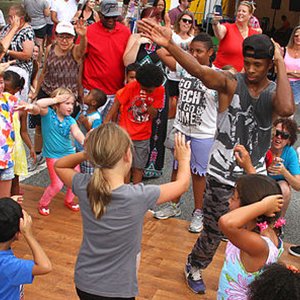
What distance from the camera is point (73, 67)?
4.71 meters

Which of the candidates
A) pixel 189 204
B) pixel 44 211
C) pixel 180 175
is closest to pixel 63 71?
pixel 44 211

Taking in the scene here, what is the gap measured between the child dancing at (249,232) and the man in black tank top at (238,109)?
0.34m

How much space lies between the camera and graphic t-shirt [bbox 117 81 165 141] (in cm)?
429

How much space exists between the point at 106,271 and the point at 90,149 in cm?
53

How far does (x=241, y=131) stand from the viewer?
280 cm

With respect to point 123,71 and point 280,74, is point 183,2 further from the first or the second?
point 280,74

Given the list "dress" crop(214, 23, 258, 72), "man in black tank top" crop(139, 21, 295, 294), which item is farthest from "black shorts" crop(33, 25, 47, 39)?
"man in black tank top" crop(139, 21, 295, 294)

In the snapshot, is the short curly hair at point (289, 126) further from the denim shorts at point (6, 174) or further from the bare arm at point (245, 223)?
the denim shorts at point (6, 174)

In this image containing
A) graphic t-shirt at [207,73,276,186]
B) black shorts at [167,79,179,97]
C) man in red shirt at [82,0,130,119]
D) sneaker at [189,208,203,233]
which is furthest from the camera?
black shorts at [167,79,179,97]

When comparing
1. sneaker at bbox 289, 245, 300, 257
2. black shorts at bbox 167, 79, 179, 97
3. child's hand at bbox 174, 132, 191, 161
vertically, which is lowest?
sneaker at bbox 289, 245, 300, 257

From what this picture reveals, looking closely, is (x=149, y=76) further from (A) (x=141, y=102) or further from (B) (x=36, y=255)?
(B) (x=36, y=255)

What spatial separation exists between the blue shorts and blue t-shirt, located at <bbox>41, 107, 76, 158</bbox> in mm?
1024

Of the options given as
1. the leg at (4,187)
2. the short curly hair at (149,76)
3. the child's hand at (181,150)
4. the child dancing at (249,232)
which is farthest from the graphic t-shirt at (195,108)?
the child dancing at (249,232)

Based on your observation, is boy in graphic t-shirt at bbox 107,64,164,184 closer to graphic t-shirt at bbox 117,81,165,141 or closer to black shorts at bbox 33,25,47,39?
graphic t-shirt at bbox 117,81,165,141
